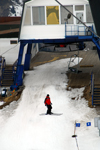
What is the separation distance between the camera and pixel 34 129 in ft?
73.5

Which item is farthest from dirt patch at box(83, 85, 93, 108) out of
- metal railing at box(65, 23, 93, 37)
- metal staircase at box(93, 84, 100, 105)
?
metal railing at box(65, 23, 93, 37)

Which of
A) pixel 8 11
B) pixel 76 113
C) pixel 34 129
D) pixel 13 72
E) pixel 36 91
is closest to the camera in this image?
pixel 34 129

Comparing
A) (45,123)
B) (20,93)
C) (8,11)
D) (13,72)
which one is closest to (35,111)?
(45,123)

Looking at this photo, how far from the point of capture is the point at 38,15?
102 feet

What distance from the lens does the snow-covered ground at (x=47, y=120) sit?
66.7 ft

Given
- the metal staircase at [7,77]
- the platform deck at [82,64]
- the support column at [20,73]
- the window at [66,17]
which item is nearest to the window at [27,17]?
the support column at [20,73]

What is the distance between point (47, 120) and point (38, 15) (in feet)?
37.0

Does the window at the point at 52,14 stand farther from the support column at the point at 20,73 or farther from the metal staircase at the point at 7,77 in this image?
the metal staircase at the point at 7,77

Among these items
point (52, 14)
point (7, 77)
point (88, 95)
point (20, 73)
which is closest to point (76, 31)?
point (52, 14)

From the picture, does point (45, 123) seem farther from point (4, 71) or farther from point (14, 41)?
point (14, 41)

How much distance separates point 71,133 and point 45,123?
221 cm

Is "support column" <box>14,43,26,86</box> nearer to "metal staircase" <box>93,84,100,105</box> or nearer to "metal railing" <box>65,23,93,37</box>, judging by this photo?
"metal railing" <box>65,23,93,37</box>

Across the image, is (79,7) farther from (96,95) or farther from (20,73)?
(96,95)

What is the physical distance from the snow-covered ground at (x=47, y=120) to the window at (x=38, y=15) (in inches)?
209
